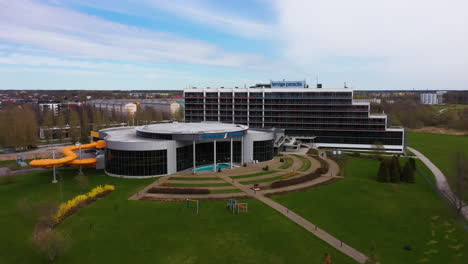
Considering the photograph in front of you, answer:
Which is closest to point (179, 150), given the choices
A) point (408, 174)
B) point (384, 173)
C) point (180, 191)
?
point (180, 191)

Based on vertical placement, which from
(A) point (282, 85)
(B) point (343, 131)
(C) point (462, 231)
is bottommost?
(C) point (462, 231)

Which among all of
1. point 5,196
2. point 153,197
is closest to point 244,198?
point 153,197

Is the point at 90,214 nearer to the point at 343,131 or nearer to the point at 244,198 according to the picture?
the point at 244,198

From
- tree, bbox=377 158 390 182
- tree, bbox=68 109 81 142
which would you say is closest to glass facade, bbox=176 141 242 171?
tree, bbox=377 158 390 182

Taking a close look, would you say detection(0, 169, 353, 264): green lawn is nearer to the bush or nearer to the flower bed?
the flower bed

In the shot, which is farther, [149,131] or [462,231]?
[149,131]

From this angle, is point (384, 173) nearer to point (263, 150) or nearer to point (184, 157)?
point (263, 150)
